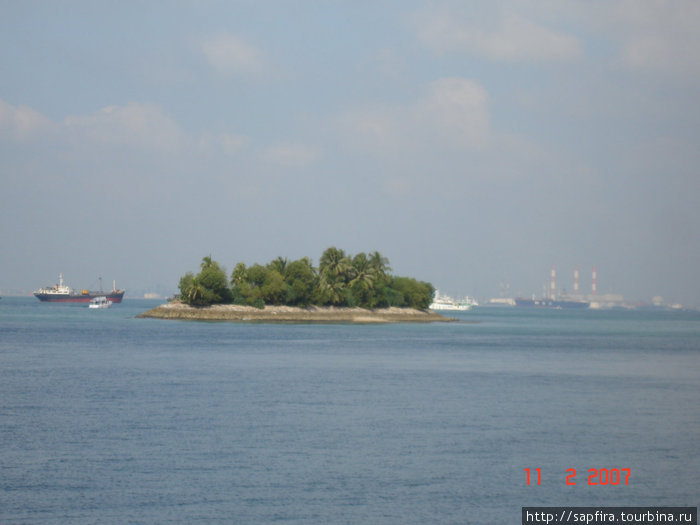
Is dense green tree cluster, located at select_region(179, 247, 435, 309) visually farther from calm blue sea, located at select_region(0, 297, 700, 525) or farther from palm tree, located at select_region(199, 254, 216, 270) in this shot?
calm blue sea, located at select_region(0, 297, 700, 525)

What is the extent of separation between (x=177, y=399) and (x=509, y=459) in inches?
832

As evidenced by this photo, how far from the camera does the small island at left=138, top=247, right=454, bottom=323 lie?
16112 centimetres

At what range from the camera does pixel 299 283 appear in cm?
16625

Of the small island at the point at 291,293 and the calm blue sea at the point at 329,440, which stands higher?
the small island at the point at 291,293

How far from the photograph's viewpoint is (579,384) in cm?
5631

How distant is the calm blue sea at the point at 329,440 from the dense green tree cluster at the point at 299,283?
3640 inches

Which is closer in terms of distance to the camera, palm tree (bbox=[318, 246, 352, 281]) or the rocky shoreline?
the rocky shoreline

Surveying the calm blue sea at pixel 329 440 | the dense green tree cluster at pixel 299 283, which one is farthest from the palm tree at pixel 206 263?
the calm blue sea at pixel 329 440

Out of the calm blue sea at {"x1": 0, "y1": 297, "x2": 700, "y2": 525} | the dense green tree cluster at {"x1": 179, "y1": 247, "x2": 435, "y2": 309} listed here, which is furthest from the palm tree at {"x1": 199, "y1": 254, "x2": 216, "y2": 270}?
the calm blue sea at {"x1": 0, "y1": 297, "x2": 700, "y2": 525}
